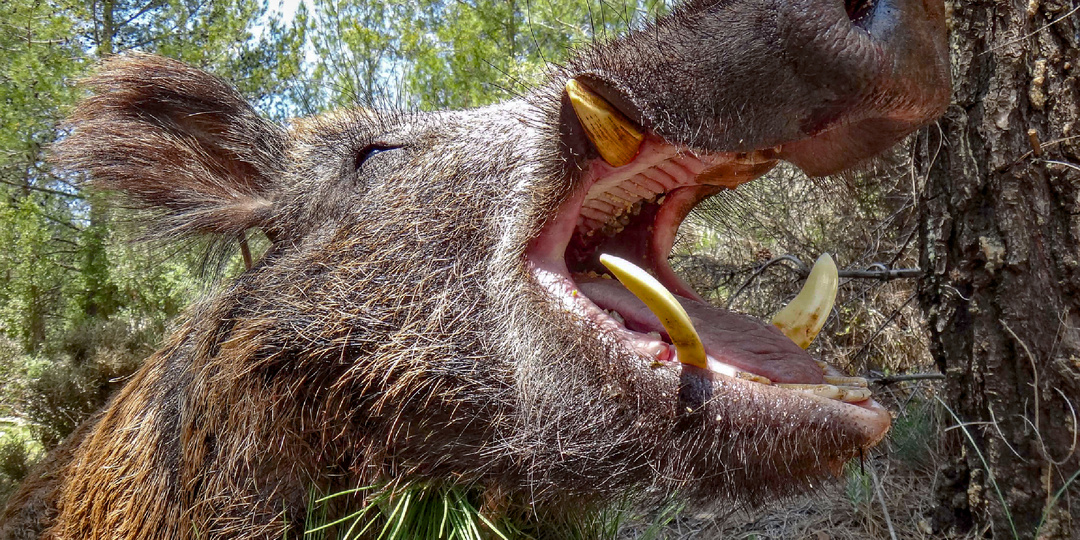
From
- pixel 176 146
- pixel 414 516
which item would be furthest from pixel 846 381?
pixel 176 146

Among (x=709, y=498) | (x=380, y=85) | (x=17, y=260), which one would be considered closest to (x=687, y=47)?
(x=709, y=498)

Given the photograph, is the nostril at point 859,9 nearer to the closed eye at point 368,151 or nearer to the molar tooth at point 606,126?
the molar tooth at point 606,126

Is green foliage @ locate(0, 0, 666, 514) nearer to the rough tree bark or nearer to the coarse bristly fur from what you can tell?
the coarse bristly fur

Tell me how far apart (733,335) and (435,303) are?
2.38 ft

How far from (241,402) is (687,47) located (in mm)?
1459

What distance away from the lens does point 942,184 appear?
2.69 meters

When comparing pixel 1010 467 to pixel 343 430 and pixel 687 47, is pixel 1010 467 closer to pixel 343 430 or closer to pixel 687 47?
pixel 687 47

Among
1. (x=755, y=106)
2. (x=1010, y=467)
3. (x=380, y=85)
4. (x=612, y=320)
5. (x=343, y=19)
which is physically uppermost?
(x=343, y=19)

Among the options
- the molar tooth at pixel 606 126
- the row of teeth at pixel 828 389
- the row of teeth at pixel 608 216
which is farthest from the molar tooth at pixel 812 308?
the molar tooth at pixel 606 126

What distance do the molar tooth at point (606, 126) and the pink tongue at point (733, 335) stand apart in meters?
0.35

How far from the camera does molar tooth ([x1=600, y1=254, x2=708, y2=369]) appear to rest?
1451mm

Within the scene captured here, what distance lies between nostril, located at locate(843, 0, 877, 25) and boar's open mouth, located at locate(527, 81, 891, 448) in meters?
0.33

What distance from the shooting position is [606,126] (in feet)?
5.25

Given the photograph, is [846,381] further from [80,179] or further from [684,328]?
[80,179]
